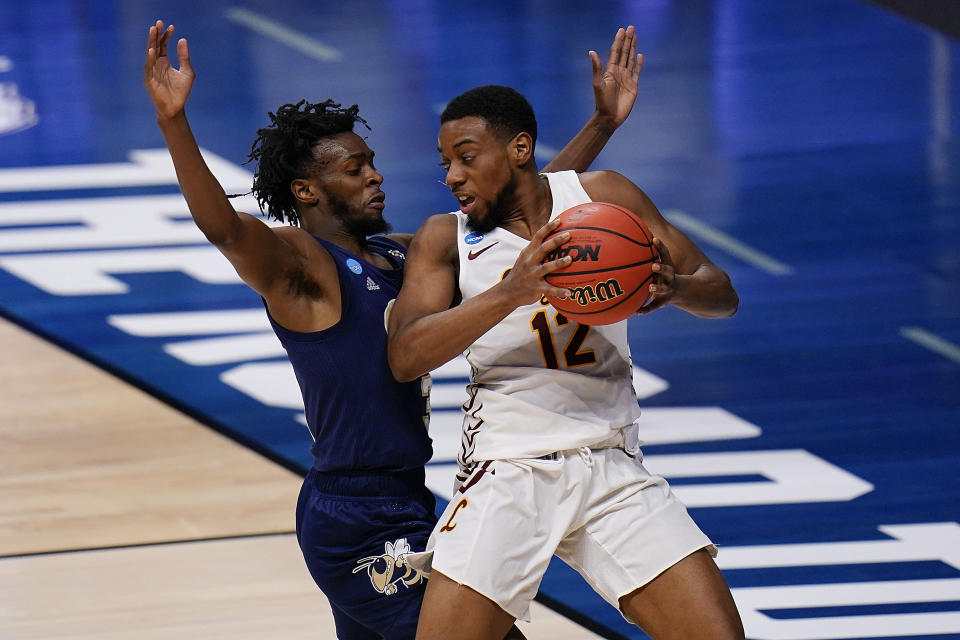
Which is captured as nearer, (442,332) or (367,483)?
(442,332)

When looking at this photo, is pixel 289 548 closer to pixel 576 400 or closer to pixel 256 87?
pixel 576 400

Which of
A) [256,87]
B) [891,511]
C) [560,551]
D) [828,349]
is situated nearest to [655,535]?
[560,551]

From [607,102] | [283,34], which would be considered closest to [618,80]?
[607,102]

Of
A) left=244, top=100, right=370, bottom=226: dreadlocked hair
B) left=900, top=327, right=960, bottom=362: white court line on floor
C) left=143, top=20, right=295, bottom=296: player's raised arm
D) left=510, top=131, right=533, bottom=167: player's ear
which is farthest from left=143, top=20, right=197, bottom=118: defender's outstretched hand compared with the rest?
left=900, top=327, right=960, bottom=362: white court line on floor

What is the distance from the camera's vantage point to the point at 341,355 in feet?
13.6

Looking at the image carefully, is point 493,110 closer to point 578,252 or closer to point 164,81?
point 578,252

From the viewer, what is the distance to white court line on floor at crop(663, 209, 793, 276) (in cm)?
880

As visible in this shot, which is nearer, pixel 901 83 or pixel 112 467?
pixel 112 467

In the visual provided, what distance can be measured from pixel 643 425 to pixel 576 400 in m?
2.98

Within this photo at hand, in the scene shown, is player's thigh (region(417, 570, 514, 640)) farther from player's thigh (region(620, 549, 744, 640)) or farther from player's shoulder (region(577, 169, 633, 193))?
player's shoulder (region(577, 169, 633, 193))

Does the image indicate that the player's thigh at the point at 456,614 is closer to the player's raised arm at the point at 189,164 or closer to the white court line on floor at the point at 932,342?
the player's raised arm at the point at 189,164

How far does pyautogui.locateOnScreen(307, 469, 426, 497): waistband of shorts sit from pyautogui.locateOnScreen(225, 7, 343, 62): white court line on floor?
815cm

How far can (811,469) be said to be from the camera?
6.50 metres

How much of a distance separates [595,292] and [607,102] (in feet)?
4.13
